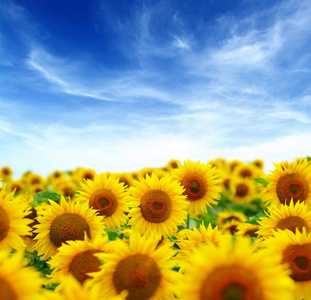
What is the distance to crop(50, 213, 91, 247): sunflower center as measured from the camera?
4.32 meters

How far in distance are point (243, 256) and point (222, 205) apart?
1004 centimetres

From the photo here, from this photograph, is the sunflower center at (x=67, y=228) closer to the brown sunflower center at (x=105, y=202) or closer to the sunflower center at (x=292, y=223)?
the brown sunflower center at (x=105, y=202)

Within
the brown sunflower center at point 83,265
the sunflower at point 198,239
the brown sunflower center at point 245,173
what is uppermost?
the brown sunflower center at point 245,173

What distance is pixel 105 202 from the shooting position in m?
5.61

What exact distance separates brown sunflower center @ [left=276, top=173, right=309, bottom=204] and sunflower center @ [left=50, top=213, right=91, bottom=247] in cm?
342

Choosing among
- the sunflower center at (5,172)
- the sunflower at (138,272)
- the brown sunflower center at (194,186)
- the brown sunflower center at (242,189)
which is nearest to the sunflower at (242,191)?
the brown sunflower center at (242,189)

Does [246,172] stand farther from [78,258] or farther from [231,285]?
[231,285]

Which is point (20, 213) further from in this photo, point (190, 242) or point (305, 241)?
point (305, 241)

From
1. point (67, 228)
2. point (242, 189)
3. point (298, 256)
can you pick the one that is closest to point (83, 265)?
point (67, 228)

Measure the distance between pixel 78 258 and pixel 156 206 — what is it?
2118mm

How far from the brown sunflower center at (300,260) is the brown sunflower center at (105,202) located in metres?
3.03

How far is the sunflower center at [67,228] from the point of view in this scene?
432 centimetres

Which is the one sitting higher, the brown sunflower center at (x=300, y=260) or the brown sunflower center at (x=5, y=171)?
the brown sunflower center at (x=5, y=171)

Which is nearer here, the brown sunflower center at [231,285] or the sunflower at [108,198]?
the brown sunflower center at [231,285]
